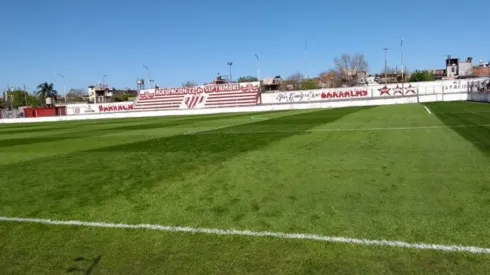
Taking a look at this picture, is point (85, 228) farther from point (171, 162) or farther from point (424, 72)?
point (424, 72)

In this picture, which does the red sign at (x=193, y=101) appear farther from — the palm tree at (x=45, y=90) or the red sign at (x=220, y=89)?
the palm tree at (x=45, y=90)

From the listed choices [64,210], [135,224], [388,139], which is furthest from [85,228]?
[388,139]

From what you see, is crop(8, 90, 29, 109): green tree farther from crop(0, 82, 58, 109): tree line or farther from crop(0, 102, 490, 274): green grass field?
crop(0, 102, 490, 274): green grass field

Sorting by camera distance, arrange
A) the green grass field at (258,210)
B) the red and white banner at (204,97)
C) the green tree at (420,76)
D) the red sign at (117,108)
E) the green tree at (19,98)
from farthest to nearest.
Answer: the green tree at (19,98) < the green tree at (420,76) < the red sign at (117,108) < the red and white banner at (204,97) < the green grass field at (258,210)

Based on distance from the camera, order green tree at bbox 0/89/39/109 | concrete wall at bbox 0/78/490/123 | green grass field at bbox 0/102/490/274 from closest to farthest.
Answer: green grass field at bbox 0/102/490/274 → concrete wall at bbox 0/78/490/123 → green tree at bbox 0/89/39/109

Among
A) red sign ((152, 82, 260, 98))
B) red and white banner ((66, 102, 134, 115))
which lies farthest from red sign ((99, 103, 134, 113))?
red sign ((152, 82, 260, 98))

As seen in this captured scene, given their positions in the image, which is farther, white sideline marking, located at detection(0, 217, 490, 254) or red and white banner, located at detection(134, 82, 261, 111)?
red and white banner, located at detection(134, 82, 261, 111)

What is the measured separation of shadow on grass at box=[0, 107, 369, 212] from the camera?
730cm

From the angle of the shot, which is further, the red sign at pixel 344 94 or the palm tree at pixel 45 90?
the palm tree at pixel 45 90

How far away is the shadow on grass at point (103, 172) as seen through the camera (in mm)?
7297

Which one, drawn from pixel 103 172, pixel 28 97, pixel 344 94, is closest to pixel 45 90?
pixel 28 97

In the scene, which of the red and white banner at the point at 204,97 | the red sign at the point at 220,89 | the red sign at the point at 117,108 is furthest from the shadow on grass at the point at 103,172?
the red sign at the point at 117,108

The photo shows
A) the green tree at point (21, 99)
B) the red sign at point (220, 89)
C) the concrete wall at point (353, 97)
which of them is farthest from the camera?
the green tree at point (21, 99)

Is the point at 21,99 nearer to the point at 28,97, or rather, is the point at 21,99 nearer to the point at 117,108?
the point at 28,97
